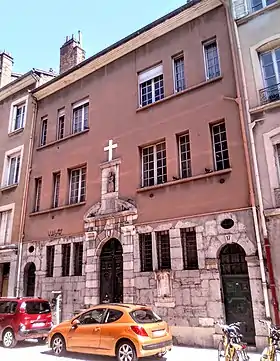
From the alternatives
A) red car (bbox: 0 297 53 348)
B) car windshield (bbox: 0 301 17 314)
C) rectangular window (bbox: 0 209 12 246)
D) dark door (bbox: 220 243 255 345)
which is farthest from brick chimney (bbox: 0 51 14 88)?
dark door (bbox: 220 243 255 345)

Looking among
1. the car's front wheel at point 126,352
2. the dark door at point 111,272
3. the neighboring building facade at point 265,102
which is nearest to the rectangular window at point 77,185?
the dark door at point 111,272

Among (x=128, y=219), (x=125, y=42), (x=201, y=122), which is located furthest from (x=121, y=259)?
(x=125, y=42)

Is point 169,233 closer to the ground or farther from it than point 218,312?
farther from it

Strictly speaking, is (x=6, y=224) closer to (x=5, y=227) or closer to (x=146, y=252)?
(x=5, y=227)

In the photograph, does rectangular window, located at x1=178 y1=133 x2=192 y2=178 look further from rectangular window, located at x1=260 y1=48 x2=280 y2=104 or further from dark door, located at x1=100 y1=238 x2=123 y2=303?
dark door, located at x1=100 y1=238 x2=123 y2=303

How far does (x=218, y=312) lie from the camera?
889 cm

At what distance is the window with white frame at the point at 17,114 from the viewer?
57.3ft

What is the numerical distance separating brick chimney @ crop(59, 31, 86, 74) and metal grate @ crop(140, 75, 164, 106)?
21.4 feet

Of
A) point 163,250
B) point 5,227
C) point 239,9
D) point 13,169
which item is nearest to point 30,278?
point 5,227

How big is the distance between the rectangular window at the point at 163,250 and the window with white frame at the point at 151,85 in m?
5.13

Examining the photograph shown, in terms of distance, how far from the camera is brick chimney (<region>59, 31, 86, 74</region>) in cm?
1783

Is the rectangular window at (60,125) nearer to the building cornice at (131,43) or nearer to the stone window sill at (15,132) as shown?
the building cornice at (131,43)

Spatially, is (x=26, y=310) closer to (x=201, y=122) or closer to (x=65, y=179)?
(x=65, y=179)

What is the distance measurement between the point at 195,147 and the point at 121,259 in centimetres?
463
